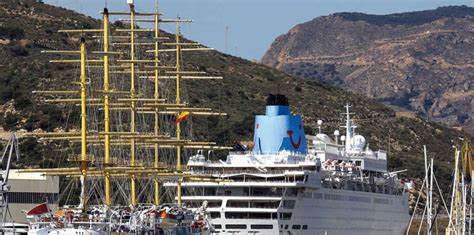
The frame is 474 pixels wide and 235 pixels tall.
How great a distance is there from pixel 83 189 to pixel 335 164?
32.1 metres

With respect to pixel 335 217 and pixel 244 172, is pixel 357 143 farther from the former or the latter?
pixel 244 172

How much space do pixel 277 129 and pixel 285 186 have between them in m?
7.16

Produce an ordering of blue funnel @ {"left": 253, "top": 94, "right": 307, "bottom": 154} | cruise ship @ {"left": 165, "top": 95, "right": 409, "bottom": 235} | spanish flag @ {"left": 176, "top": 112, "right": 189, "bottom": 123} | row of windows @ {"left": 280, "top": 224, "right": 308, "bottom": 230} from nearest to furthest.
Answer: cruise ship @ {"left": 165, "top": 95, "right": 409, "bottom": 235} < row of windows @ {"left": 280, "top": 224, "right": 308, "bottom": 230} < blue funnel @ {"left": 253, "top": 94, "right": 307, "bottom": 154} < spanish flag @ {"left": 176, "top": 112, "right": 189, "bottom": 123}

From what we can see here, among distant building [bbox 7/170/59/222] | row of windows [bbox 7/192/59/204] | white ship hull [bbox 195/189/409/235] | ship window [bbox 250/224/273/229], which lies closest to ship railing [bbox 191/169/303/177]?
white ship hull [bbox 195/189/409/235]

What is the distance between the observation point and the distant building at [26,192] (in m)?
115

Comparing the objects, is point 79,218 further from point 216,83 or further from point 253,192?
point 216,83

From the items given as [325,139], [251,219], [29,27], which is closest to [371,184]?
[325,139]

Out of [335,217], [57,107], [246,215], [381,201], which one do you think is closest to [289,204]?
[246,215]

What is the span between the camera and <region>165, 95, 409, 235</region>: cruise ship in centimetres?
10469

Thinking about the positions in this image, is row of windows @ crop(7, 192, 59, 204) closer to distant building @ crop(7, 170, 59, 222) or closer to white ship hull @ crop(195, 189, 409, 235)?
distant building @ crop(7, 170, 59, 222)

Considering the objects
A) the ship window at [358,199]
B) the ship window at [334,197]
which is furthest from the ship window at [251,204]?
the ship window at [358,199]

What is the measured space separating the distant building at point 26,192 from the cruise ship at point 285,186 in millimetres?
10223

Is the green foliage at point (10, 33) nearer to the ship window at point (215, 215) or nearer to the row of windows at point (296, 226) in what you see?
the row of windows at point (296, 226)

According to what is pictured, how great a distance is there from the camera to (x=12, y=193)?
115250mm
